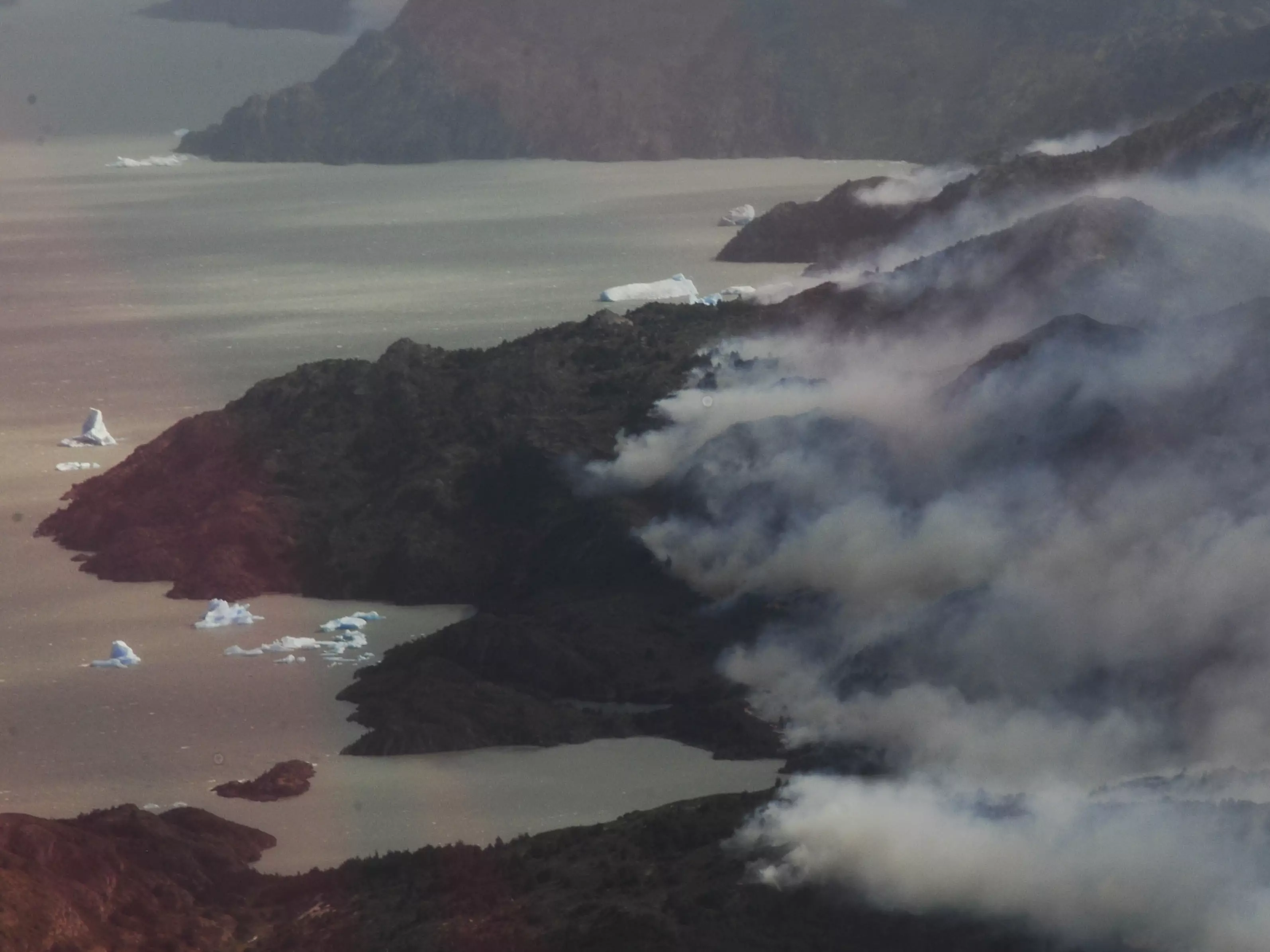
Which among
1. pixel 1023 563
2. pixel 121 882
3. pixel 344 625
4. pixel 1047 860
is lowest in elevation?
pixel 121 882

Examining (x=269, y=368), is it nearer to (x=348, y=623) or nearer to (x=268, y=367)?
(x=268, y=367)

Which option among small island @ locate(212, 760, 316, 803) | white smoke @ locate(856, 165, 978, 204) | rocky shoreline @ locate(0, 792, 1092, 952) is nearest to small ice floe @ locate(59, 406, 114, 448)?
small island @ locate(212, 760, 316, 803)

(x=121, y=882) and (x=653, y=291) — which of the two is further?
(x=653, y=291)

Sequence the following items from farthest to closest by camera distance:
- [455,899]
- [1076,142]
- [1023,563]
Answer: [1076,142], [1023,563], [455,899]

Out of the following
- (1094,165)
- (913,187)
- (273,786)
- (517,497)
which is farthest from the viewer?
(913,187)

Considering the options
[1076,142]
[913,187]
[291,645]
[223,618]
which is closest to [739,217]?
[1076,142]

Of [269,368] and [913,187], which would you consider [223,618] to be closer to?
[269,368]

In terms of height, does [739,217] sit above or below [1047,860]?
above

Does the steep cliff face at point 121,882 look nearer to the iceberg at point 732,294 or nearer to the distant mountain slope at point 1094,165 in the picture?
the distant mountain slope at point 1094,165
